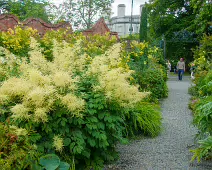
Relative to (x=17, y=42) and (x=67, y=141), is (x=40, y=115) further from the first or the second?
(x=17, y=42)

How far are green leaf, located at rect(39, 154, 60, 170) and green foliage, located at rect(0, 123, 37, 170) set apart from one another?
111 mm

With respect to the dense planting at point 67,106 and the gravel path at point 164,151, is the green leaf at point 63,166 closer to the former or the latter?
the dense planting at point 67,106

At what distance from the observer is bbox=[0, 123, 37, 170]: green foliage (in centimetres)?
246

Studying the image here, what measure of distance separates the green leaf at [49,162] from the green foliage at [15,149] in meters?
0.11

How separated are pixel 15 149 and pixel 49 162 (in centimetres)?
39

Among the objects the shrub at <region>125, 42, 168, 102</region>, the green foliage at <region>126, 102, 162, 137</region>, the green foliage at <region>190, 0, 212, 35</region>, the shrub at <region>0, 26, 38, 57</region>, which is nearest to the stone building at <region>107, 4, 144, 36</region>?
the green foliage at <region>190, 0, 212, 35</region>

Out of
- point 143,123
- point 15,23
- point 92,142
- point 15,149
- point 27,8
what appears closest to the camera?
point 15,149

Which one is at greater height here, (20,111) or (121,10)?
(121,10)

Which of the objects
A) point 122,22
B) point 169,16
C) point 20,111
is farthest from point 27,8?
point 122,22

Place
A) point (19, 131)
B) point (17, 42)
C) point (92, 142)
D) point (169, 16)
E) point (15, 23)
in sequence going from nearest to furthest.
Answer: point (19, 131) → point (92, 142) → point (17, 42) → point (15, 23) → point (169, 16)

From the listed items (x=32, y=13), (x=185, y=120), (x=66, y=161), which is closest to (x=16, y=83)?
(x=66, y=161)

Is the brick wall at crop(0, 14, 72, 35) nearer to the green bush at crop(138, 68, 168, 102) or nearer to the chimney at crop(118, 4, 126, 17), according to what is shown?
the green bush at crop(138, 68, 168, 102)

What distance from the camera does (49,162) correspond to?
9.30 ft

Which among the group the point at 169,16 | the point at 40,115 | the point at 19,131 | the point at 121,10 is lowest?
the point at 19,131
